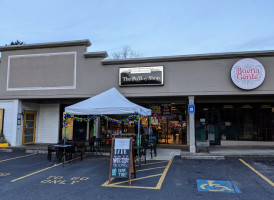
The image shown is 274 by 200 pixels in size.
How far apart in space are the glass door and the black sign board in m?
7.02

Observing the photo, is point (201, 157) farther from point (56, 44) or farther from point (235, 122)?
point (56, 44)

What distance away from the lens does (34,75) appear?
43.0 ft

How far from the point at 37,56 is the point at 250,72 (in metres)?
11.6

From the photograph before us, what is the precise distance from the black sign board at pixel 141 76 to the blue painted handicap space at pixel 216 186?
6.21m

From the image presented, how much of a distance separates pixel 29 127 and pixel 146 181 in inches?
439

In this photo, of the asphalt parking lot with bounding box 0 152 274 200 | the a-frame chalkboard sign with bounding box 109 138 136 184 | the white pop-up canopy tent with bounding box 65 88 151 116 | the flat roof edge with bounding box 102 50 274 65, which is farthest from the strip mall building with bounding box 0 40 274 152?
the a-frame chalkboard sign with bounding box 109 138 136 184

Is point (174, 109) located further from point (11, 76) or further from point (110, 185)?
A: point (11, 76)

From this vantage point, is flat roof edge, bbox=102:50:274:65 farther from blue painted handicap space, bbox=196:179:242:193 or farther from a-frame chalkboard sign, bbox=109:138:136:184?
blue painted handicap space, bbox=196:179:242:193

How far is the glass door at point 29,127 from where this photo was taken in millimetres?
14320

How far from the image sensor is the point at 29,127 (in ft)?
48.3

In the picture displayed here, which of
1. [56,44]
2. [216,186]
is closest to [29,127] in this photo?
[56,44]

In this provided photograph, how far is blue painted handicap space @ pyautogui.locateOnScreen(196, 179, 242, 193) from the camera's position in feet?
18.1

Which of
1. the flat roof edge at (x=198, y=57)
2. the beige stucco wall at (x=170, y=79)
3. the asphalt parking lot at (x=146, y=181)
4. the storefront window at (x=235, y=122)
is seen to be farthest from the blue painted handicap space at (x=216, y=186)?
the storefront window at (x=235, y=122)

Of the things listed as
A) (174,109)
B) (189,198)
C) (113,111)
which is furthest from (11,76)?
(189,198)
